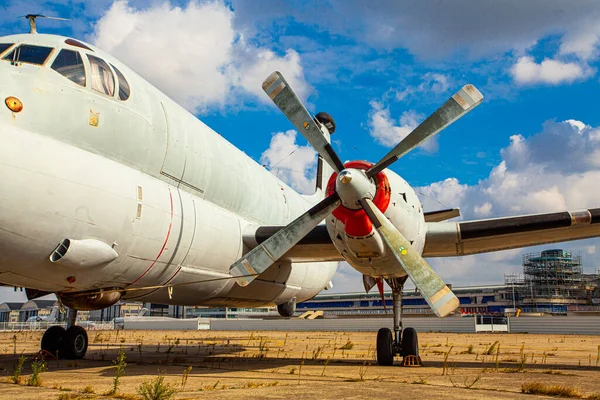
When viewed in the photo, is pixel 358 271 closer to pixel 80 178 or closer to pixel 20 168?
pixel 80 178

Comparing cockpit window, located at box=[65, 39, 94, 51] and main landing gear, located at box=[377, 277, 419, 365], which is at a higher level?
cockpit window, located at box=[65, 39, 94, 51]

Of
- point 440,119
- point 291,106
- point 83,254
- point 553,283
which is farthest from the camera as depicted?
point 553,283

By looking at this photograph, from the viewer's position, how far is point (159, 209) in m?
10.6

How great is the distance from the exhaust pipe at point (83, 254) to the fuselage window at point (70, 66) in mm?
3019

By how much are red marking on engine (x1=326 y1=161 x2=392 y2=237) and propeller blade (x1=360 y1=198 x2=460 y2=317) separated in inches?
9.7

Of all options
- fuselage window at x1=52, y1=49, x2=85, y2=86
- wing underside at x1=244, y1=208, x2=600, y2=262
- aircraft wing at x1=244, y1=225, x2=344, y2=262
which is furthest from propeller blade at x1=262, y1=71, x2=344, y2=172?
fuselage window at x1=52, y1=49, x2=85, y2=86

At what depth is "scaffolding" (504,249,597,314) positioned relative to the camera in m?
94.9

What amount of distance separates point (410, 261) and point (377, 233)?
87 centimetres

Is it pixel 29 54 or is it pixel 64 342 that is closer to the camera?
pixel 29 54

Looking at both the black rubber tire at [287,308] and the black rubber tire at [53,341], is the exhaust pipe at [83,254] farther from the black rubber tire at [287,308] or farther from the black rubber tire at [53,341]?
the black rubber tire at [287,308]

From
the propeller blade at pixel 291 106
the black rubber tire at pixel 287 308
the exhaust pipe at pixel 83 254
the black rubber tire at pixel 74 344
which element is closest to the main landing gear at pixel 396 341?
the propeller blade at pixel 291 106

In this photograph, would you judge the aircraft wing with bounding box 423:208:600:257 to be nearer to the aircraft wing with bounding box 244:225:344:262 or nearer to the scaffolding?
the aircraft wing with bounding box 244:225:344:262

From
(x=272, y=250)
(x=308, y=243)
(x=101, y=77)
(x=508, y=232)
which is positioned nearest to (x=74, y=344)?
(x=272, y=250)

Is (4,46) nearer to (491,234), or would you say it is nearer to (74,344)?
(74,344)
